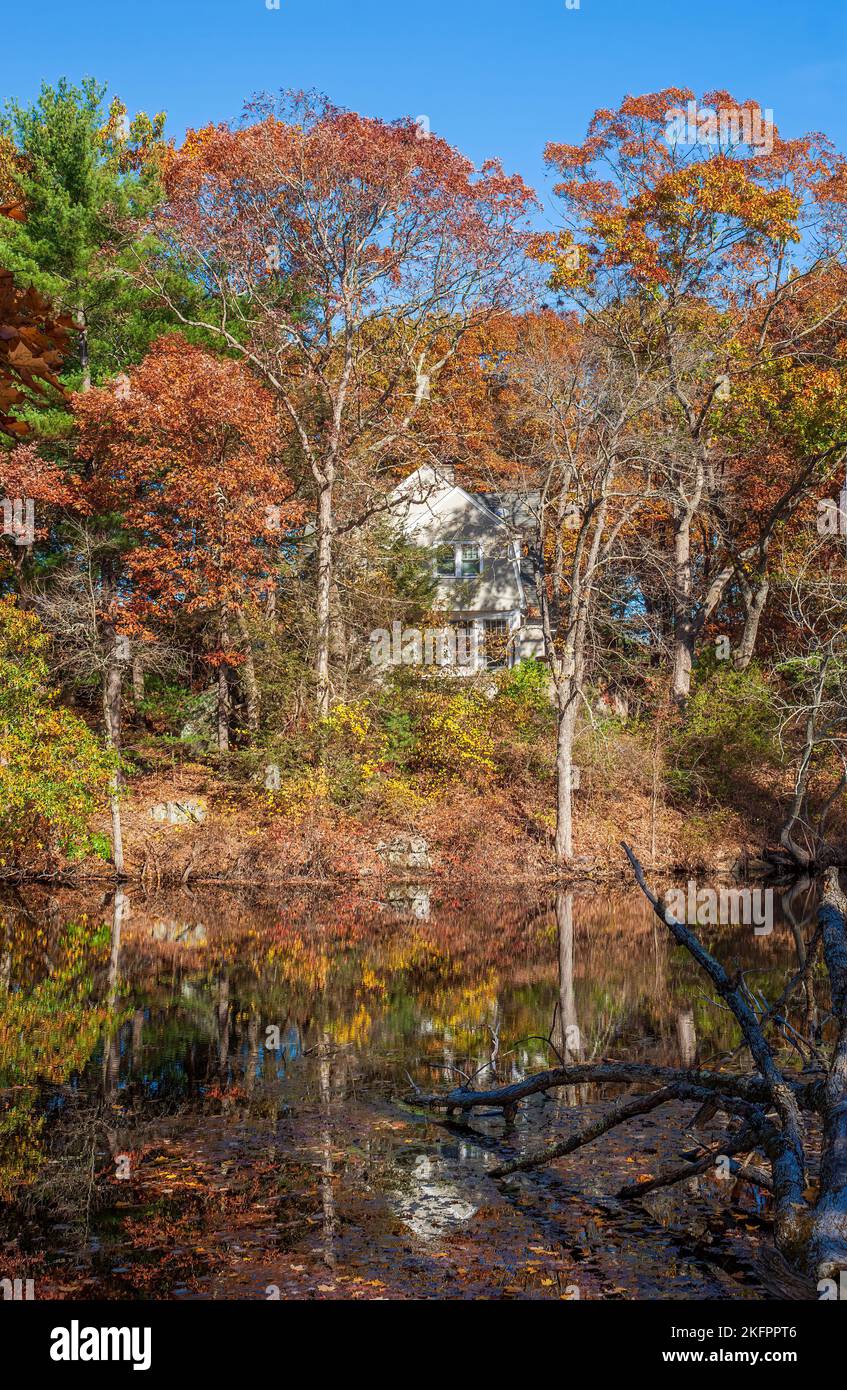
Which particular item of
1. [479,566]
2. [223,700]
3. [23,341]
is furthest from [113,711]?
[23,341]

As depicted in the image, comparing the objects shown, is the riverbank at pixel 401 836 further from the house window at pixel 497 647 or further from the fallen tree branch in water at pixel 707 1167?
the fallen tree branch in water at pixel 707 1167

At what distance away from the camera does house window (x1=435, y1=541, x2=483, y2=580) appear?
4419 centimetres

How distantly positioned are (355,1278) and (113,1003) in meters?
7.89

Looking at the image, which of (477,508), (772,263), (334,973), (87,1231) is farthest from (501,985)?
(477,508)

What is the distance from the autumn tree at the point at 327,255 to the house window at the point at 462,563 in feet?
38.1

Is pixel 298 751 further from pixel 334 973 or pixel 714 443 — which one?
pixel 714 443

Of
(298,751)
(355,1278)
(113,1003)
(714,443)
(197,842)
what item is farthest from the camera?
(714,443)

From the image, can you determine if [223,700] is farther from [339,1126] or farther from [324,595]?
[339,1126]

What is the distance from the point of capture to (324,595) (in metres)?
29.3

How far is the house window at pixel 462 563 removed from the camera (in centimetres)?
4419

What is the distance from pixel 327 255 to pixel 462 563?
16.8 meters

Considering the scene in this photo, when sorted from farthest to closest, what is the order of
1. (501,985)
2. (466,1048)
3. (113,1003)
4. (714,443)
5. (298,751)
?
1. (714,443)
2. (298,751)
3. (501,985)
4. (113,1003)
5. (466,1048)

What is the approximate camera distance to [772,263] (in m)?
34.3

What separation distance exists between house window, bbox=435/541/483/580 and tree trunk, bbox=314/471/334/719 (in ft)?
45.2
